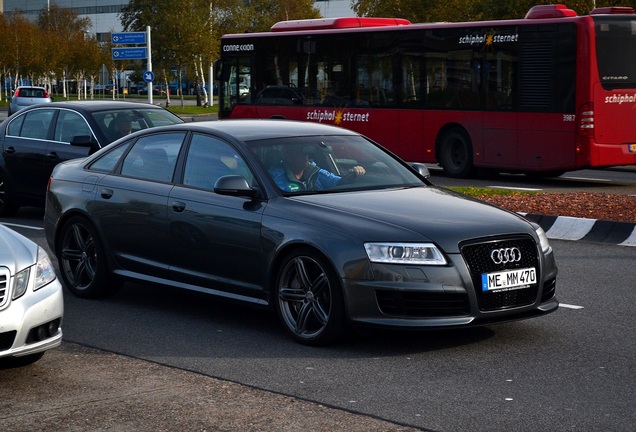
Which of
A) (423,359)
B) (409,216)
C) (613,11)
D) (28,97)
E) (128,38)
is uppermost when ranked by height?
(128,38)

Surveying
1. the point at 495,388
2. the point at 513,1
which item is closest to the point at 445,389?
the point at 495,388

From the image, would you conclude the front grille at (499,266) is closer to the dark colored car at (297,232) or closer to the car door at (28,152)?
the dark colored car at (297,232)

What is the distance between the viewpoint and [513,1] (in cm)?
3788

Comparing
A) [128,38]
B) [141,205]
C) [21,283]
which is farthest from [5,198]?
[128,38]

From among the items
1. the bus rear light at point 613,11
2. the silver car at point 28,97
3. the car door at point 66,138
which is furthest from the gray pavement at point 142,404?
the silver car at point 28,97

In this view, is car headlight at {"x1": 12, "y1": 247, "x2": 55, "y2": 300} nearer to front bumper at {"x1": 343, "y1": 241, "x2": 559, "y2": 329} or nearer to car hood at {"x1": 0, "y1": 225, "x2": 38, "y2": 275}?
car hood at {"x1": 0, "y1": 225, "x2": 38, "y2": 275}

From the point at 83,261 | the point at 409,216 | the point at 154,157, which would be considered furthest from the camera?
the point at 83,261

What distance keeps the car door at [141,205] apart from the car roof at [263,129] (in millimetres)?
294

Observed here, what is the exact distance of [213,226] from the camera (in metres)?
8.23

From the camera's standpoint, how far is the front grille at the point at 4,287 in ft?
21.4

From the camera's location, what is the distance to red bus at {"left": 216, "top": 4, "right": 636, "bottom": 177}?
19.8 m

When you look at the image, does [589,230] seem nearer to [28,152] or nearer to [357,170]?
[357,170]

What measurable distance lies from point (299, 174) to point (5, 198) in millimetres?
7912

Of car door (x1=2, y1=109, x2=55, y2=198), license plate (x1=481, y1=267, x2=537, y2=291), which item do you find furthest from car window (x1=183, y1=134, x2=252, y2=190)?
car door (x1=2, y1=109, x2=55, y2=198)
